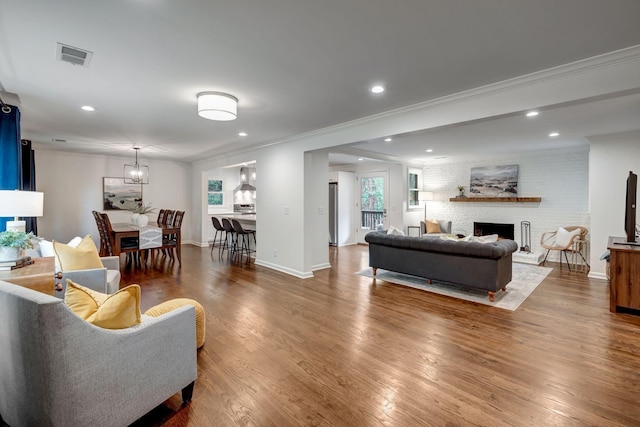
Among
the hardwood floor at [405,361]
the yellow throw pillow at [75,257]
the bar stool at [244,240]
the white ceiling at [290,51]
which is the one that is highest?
the white ceiling at [290,51]

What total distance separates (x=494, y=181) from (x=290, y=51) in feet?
22.1

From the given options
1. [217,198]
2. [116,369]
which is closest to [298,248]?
[116,369]

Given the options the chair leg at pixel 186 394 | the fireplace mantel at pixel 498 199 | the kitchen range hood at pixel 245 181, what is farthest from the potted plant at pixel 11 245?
the fireplace mantel at pixel 498 199

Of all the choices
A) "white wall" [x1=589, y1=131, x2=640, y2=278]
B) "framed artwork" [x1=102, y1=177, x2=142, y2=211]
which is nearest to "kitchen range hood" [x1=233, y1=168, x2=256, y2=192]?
"framed artwork" [x1=102, y1=177, x2=142, y2=211]

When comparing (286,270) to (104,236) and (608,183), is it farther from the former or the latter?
(608,183)

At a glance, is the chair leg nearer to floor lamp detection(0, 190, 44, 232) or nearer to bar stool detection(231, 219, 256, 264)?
floor lamp detection(0, 190, 44, 232)

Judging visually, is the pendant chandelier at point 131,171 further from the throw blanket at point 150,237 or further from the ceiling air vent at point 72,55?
the ceiling air vent at point 72,55

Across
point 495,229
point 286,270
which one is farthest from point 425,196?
point 286,270

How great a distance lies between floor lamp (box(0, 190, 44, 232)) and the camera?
2.50 meters

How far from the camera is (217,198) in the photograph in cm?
938

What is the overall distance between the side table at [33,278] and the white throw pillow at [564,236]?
24.9ft

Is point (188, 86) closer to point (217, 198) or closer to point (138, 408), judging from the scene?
point (138, 408)

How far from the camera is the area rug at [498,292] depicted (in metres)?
3.92

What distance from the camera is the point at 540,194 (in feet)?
21.9
